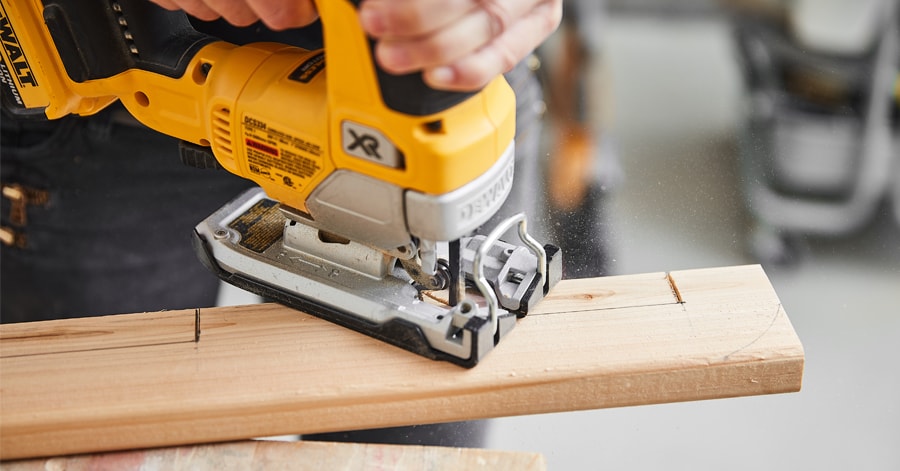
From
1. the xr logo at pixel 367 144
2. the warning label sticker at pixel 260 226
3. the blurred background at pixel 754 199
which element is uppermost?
the xr logo at pixel 367 144

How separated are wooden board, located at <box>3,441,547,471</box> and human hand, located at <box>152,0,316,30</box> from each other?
66 cm

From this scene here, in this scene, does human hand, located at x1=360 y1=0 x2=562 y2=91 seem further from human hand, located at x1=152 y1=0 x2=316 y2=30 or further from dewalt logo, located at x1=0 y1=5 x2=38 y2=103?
dewalt logo, located at x1=0 y1=5 x2=38 y2=103

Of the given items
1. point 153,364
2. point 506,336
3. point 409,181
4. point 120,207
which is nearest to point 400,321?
point 506,336

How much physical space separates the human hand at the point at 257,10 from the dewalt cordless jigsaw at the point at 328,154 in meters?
0.08

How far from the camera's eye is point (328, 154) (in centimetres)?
148

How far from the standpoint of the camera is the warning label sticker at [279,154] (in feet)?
4.95

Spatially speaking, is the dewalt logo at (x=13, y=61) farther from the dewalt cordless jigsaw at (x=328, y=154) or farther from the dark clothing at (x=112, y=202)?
the dark clothing at (x=112, y=202)

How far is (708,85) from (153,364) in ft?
5.70

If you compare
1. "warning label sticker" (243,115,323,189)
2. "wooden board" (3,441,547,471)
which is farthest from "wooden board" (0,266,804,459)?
"warning label sticker" (243,115,323,189)

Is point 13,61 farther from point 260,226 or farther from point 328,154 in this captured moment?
point 328,154

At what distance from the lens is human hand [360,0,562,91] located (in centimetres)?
123

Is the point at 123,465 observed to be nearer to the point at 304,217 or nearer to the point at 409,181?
the point at 304,217

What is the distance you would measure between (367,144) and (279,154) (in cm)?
21

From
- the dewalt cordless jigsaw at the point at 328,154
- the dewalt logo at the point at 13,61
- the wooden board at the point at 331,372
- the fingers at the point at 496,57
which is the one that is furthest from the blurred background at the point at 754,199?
the dewalt logo at the point at 13,61
